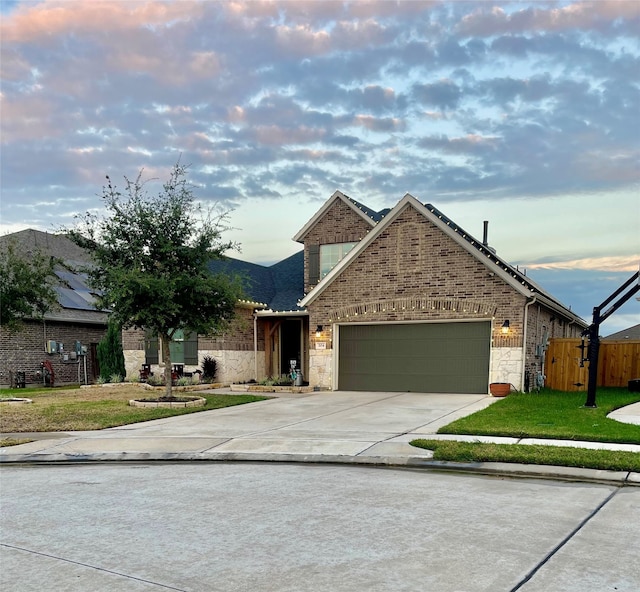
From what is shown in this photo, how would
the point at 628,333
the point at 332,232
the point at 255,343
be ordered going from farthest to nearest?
the point at 628,333 < the point at 255,343 < the point at 332,232

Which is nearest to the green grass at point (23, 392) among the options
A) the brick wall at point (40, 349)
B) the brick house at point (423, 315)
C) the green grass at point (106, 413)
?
the brick wall at point (40, 349)

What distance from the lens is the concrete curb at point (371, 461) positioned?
678 centimetres

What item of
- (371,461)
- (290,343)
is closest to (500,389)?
(371,461)

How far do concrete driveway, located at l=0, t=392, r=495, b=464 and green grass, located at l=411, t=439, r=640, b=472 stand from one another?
1.45ft

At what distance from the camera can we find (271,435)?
400 inches

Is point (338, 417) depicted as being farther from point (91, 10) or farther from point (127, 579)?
point (91, 10)

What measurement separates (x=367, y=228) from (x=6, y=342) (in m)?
17.0

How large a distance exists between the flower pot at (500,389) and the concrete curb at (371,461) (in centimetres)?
921

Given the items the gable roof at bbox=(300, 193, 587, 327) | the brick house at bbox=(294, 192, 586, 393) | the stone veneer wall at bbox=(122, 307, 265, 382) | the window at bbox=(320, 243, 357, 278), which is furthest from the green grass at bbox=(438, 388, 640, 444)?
the stone veneer wall at bbox=(122, 307, 265, 382)

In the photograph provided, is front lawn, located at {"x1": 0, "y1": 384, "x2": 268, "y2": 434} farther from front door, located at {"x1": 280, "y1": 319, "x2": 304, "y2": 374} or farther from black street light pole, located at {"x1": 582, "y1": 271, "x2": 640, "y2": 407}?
black street light pole, located at {"x1": 582, "y1": 271, "x2": 640, "y2": 407}

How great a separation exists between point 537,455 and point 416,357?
10.8m

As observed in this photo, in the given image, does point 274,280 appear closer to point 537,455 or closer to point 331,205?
point 331,205

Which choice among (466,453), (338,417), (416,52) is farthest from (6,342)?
(466,453)

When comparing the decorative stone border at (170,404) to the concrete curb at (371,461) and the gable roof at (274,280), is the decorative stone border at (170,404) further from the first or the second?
A: the gable roof at (274,280)
